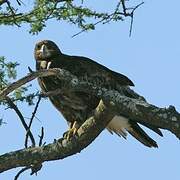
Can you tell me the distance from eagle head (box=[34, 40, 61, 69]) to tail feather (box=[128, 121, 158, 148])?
157 cm

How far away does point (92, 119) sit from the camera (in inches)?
229

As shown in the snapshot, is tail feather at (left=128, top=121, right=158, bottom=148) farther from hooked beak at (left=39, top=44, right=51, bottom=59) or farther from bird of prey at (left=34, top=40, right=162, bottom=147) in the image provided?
hooked beak at (left=39, top=44, right=51, bottom=59)

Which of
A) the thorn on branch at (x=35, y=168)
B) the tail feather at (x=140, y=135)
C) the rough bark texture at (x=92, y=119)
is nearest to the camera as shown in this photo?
the rough bark texture at (x=92, y=119)

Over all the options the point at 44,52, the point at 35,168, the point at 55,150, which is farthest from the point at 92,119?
the point at 44,52

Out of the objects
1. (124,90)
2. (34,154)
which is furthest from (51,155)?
(124,90)

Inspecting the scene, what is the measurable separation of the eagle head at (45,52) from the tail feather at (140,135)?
1571 mm

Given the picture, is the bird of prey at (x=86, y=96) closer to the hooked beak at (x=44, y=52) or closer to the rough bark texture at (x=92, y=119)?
the hooked beak at (x=44, y=52)

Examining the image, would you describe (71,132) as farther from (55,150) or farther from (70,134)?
(55,150)

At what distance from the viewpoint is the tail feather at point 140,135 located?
6824mm

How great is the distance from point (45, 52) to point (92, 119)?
316cm

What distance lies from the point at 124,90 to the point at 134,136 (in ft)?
2.00

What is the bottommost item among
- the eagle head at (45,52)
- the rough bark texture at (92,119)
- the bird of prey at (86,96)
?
the rough bark texture at (92,119)

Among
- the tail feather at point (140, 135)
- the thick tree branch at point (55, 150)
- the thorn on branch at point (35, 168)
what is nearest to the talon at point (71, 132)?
the thick tree branch at point (55, 150)

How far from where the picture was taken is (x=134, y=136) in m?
7.14
